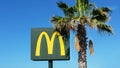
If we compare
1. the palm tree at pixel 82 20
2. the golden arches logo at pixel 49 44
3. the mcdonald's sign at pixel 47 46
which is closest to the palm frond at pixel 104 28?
the palm tree at pixel 82 20

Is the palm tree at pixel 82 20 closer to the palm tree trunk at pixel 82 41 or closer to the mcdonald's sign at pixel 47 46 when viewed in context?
the palm tree trunk at pixel 82 41

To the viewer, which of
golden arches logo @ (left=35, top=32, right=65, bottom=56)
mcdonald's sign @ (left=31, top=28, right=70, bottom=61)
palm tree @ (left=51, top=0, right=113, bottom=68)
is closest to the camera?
mcdonald's sign @ (left=31, top=28, right=70, bottom=61)

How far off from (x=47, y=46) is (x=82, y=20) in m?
5.05

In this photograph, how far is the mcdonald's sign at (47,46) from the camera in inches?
739

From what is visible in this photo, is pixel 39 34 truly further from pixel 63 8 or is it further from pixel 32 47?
pixel 63 8

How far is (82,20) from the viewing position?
76.7 ft

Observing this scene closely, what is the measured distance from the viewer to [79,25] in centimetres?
2366

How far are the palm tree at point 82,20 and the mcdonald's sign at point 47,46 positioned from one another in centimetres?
379

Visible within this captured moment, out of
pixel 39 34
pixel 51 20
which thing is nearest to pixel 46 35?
pixel 39 34

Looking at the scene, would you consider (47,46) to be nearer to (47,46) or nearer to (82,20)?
(47,46)

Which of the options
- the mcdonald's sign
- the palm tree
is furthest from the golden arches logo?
the palm tree

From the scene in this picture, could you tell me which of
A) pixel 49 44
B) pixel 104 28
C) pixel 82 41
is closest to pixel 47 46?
pixel 49 44

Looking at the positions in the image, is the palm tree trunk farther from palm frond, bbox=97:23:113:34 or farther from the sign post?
the sign post

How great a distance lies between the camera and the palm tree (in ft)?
76.8
